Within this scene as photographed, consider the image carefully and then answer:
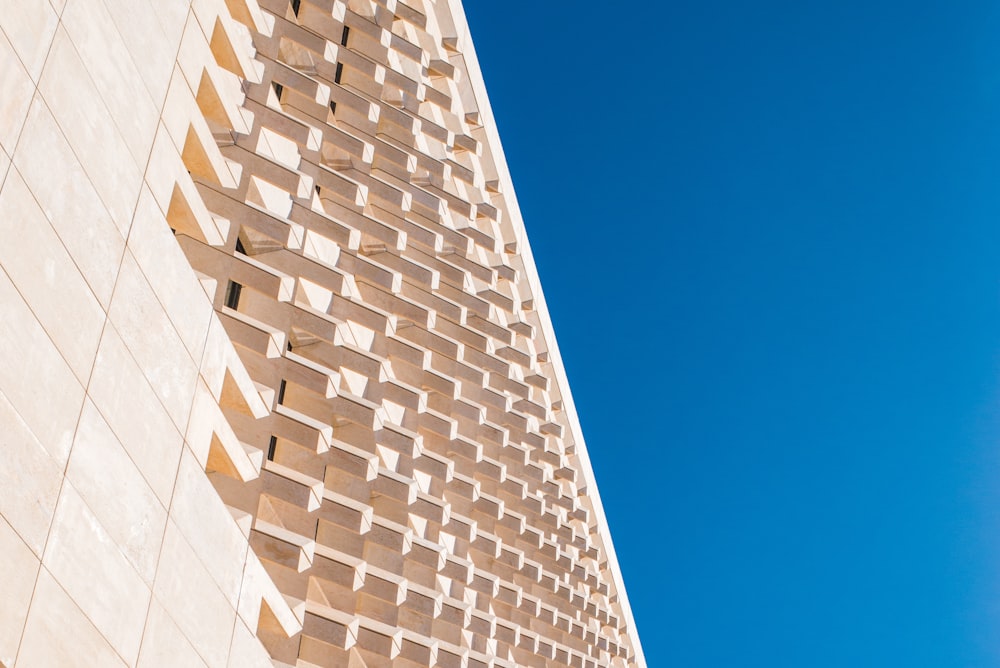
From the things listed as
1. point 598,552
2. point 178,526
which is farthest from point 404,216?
point 598,552

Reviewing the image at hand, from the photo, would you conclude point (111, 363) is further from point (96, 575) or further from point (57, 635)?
point (57, 635)

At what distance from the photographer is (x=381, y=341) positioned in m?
15.6

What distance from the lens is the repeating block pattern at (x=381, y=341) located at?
477 inches

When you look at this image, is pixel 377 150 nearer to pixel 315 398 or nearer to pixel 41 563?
pixel 315 398

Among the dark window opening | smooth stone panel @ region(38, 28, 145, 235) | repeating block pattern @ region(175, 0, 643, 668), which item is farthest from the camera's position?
the dark window opening

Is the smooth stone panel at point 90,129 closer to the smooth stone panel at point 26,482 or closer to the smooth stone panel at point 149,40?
the smooth stone panel at point 149,40

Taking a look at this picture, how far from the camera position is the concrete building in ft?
25.3

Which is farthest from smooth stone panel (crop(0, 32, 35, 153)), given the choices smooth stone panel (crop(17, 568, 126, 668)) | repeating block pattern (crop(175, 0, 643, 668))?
repeating block pattern (crop(175, 0, 643, 668))

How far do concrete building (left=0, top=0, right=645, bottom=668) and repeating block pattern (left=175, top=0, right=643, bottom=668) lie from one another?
0.15 ft

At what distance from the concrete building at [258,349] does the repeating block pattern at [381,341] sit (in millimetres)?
Result: 46

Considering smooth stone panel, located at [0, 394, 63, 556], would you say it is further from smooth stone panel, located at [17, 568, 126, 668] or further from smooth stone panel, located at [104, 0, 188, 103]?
smooth stone panel, located at [104, 0, 188, 103]

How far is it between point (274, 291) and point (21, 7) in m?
4.93

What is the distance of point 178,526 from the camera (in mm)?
9664

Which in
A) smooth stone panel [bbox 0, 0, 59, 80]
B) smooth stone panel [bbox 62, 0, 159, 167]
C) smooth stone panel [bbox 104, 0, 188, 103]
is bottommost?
smooth stone panel [bbox 0, 0, 59, 80]
